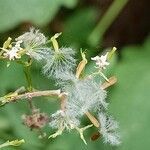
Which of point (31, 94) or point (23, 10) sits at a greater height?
point (23, 10)

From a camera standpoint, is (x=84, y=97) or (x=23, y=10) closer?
(x=84, y=97)

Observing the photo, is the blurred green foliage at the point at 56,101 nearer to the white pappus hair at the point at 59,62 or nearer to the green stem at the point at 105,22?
the green stem at the point at 105,22

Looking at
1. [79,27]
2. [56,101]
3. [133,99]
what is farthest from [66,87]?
[79,27]

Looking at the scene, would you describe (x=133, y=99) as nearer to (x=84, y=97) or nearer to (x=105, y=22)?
(x=105, y=22)

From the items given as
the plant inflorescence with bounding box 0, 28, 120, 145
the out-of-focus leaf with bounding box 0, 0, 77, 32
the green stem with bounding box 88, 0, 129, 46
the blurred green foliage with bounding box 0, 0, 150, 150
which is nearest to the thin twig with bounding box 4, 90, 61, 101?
the plant inflorescence with bounding box 0, 28, 120, 145

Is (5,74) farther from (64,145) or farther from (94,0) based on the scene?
(94,0)

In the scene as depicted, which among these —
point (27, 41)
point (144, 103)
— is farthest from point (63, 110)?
point (144, 103)

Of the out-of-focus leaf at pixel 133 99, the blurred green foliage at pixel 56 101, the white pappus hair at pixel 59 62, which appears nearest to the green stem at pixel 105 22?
the blurred green foliage at pixel 56 101
